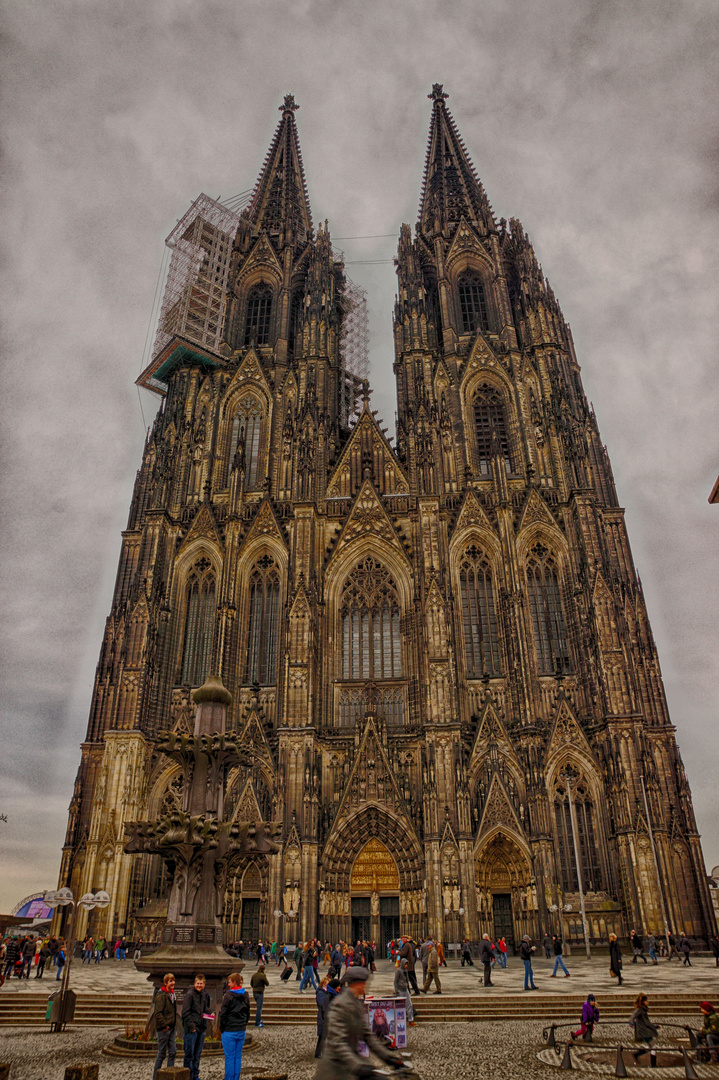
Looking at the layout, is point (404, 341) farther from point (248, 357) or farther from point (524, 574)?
point (524, 574)

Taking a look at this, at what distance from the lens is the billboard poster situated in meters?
10.3

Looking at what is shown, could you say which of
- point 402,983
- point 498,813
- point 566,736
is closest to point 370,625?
point 566,736

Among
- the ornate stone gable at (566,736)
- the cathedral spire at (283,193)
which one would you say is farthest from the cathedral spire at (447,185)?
the ornate stone gable at (566,736)

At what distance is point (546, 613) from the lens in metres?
32.8

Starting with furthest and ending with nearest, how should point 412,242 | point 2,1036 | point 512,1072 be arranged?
point 412,242 < point 2,1036 < point 512,1072

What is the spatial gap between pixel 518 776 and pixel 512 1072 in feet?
63.7

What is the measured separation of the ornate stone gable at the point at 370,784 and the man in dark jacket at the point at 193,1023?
2059 centimetres

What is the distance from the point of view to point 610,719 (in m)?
28.3

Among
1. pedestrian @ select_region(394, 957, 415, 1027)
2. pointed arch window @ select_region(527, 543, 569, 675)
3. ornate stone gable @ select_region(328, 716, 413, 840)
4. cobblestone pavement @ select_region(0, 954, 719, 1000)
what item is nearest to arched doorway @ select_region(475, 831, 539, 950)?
cobblestone pavement @ select_region(0, 954, 719, 1000)

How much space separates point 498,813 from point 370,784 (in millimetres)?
4898

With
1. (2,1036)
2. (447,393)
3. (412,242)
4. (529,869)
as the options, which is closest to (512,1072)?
(2,1036)

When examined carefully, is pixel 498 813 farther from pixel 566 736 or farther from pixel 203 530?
pixel 203 530

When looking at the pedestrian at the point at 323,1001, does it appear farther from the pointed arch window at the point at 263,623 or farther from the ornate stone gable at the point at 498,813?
the pointed arch window at the point at 263,623

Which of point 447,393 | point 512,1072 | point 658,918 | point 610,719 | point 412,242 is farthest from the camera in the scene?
point 412,242
